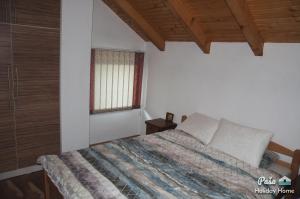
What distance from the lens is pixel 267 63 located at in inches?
107

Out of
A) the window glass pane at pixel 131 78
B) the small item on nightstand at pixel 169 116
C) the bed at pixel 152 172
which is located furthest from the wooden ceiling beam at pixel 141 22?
the bed at pixel 152 172

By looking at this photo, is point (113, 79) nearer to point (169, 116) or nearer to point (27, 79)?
point (169, 116)

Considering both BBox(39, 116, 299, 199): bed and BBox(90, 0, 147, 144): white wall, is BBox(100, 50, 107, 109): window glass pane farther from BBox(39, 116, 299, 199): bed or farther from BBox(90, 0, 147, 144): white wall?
BBox(39, 116, 299, 199): bed

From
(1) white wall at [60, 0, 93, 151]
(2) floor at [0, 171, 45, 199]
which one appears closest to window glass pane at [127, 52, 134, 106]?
(1) white wall at [60, 0, 93, 151]

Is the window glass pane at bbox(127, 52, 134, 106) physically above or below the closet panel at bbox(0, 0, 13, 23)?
below

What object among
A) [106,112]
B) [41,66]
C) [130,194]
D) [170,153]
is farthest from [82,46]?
[130,194]

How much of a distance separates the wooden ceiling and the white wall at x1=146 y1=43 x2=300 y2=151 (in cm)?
15

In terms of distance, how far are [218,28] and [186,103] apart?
1263 millimetres

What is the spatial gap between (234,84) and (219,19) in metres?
0.84

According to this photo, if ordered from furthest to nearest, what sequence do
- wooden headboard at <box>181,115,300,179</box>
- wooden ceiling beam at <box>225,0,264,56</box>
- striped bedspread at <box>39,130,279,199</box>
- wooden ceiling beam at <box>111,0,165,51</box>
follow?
wooden ceiling beam at <box>111,0,165,51</box>
wooden headboard at <box>181,115,300,179</box>
wooden ceiling beam at <box>225,0,264,56</box>
striped bedspread at <box>39,130,279,199</box>

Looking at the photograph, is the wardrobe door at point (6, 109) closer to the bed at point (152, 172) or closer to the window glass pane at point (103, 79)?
the bed at point (152, 172)

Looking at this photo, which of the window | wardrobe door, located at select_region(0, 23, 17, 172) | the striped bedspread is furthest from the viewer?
the window

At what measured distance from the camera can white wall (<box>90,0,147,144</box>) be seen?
372 cm

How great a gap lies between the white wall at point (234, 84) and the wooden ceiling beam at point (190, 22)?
144mm
